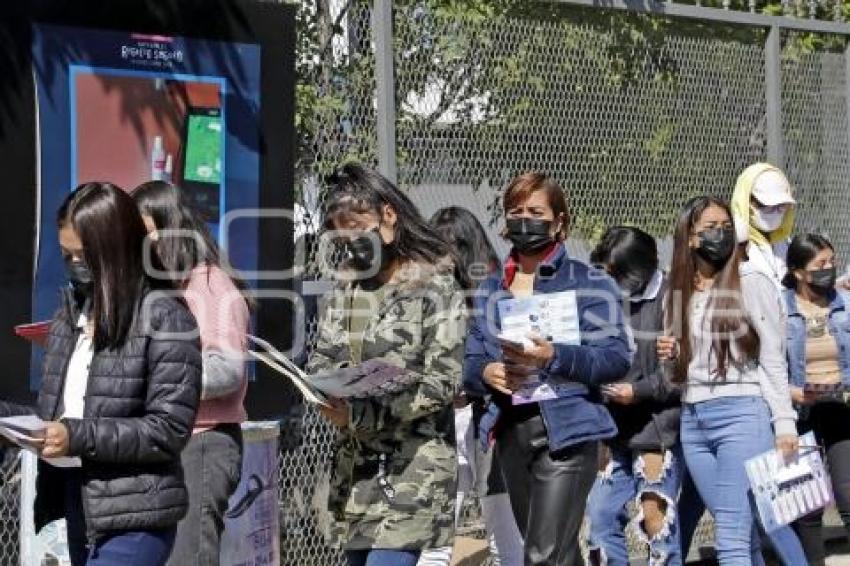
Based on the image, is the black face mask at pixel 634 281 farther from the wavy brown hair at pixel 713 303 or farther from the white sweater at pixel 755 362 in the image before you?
the white sweater at pixel 755 362

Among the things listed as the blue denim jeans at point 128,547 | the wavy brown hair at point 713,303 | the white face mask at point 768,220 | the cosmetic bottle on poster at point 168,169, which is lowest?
the blue denim jeans at point 128,547

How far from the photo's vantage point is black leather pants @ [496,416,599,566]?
6582mm

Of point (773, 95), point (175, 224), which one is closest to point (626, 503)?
point (773, 95)

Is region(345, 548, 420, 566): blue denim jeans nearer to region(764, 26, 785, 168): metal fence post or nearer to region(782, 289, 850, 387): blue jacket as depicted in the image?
region(782, 289, 850, 387): blue jacket

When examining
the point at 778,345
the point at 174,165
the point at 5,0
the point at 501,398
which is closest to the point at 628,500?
the point at 778,345

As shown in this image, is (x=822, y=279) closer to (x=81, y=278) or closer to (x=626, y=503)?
(x=626, y=503)

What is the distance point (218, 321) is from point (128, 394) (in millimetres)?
1178

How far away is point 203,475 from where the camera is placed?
6.22 metres

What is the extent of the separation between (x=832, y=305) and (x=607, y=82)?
1.91m

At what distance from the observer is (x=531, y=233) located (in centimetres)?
679

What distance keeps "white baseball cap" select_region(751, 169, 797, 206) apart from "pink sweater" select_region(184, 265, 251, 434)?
3564mm

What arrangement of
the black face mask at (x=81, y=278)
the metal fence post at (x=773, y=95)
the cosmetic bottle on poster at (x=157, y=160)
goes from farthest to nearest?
the metal fence post at (x=773, y=95), the cosmetic bottle on poster at (x=157, y=160), the black face mask at (x=81, y=278)

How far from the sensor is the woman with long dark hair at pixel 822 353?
A: 8766 mm

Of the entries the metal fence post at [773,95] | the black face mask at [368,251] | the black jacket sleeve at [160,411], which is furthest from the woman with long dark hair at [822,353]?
the black jacket sleeve at [160,411]
